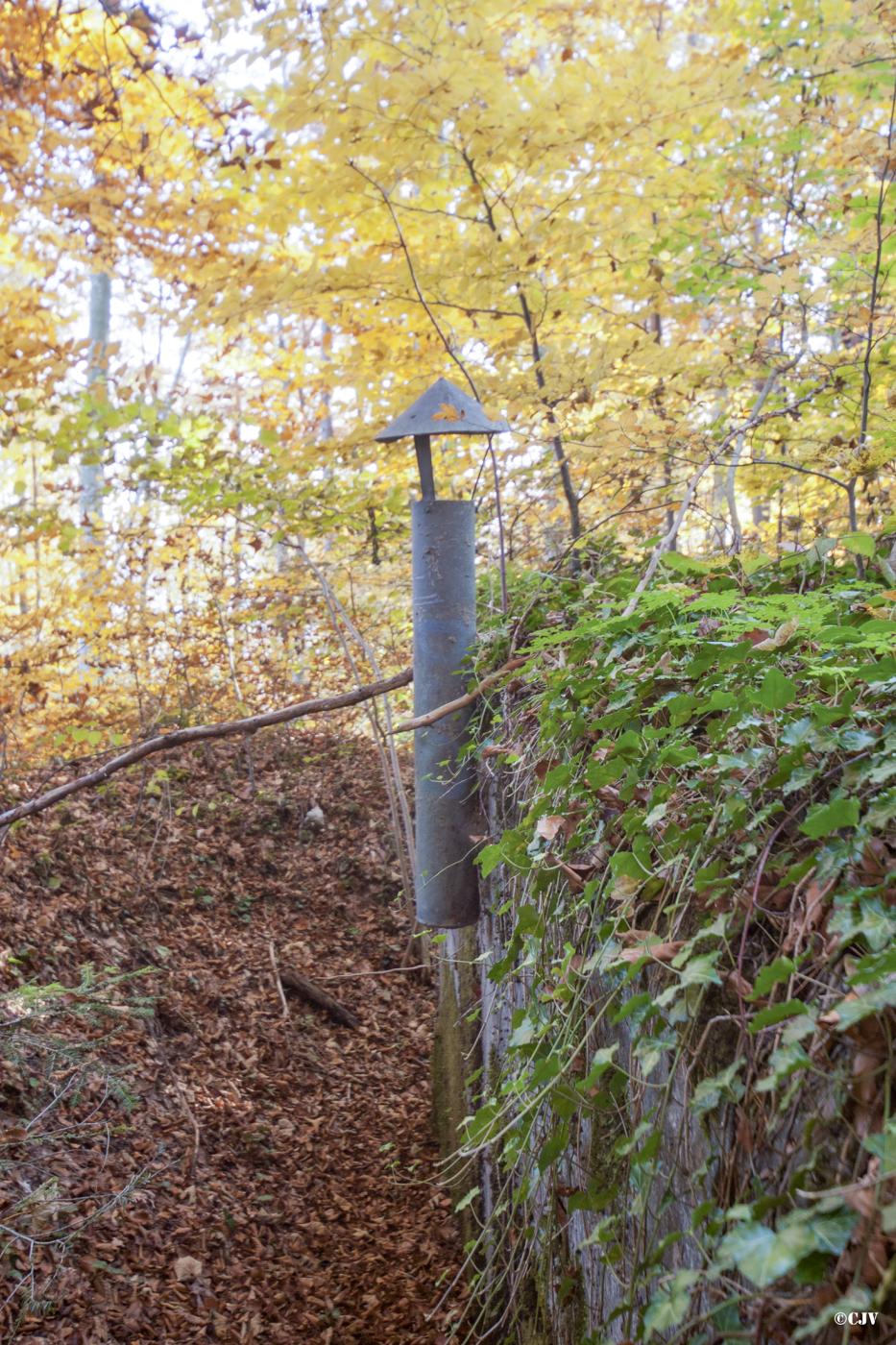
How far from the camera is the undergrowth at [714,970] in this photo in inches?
35.6

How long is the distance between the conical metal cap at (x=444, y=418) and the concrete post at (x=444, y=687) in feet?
0.97

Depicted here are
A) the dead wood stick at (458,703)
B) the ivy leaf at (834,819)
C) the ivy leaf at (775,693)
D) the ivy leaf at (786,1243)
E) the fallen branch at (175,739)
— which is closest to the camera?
the ivy leaf at (786,1243)

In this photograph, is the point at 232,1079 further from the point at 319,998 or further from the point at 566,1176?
the point at 566,1176

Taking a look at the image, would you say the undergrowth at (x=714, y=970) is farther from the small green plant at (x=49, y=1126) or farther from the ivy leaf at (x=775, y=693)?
the small green plant at (x=49, y=1126)

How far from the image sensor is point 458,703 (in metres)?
3.57

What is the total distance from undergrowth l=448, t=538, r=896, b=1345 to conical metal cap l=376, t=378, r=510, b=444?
4.97 ft

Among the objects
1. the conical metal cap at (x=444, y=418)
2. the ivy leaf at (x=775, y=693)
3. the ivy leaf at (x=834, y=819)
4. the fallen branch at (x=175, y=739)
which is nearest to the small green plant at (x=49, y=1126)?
the fallen branch at (x=175, y=739)

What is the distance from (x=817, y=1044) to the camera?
3.17 ft

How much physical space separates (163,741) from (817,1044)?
3.18 m

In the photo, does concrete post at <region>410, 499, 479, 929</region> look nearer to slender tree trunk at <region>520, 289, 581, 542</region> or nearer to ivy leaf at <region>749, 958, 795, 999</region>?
slender tree trunk at <region>520, 289, 581, 542</region>

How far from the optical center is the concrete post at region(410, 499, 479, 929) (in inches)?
148

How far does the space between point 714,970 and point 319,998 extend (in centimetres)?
495

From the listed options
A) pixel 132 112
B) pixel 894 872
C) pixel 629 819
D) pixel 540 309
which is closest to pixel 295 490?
pixel 540 309

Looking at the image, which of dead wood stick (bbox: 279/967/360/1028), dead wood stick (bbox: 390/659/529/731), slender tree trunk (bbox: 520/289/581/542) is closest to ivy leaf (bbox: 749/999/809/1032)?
dead wood stick (bbox: 390/659/529/731)
